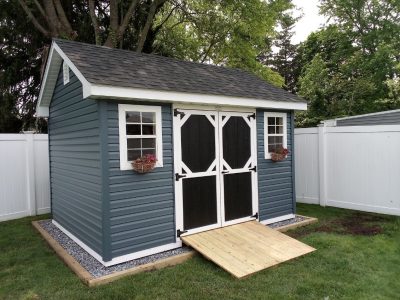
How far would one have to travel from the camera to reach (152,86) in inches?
173

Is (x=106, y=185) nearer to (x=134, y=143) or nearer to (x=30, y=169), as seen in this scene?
(x=134, y=143)

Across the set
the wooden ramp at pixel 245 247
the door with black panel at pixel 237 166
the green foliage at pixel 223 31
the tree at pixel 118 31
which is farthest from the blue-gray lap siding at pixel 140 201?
the green foliage at pixel 223 31

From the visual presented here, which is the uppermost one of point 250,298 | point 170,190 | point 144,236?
point 170,190

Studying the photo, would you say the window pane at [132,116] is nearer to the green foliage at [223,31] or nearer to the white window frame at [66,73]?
the white window frame at [66,73]

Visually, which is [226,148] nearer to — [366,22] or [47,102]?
[47,102]

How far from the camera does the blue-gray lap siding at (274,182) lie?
5.95 m

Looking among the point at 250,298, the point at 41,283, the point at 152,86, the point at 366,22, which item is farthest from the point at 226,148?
the point at 366,22

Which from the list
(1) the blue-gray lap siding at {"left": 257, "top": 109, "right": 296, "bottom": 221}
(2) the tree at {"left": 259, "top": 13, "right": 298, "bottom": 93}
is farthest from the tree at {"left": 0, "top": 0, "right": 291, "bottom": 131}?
(2) the tree at {"left": 259, "top": 13, "right": 298, "bottom": 93}

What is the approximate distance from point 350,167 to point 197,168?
3.80 meters

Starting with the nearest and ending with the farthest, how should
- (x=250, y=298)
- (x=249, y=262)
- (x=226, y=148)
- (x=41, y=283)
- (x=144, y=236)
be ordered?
(x=250, y=298) → (x=41, y=283) → (x=249, y=262) → (x=144, y=236) → (x=226, y=148)

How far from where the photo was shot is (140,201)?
14.7ft

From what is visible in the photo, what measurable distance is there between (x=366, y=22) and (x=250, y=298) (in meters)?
21.6

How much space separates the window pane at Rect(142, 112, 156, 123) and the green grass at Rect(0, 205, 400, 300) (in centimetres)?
205

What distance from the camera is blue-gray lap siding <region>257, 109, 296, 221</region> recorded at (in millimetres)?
5945
